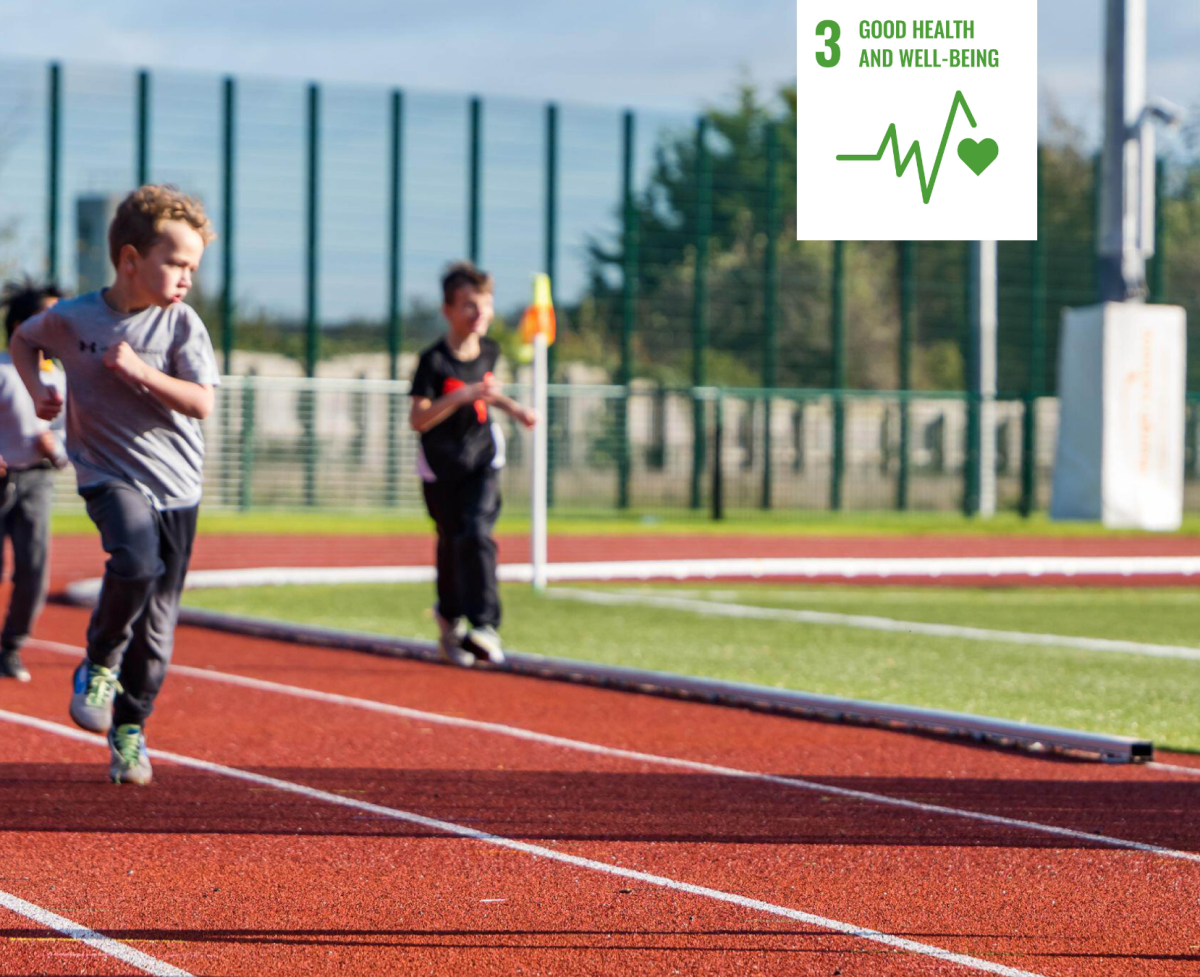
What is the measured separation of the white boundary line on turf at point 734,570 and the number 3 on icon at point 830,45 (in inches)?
432

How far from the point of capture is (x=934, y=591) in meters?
17.2

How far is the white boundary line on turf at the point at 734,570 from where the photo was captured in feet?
56.1

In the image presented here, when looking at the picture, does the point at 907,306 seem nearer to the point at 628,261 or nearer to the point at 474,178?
the point at 628,261

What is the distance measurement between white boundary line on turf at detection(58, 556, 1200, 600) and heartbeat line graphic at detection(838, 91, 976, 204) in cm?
1110

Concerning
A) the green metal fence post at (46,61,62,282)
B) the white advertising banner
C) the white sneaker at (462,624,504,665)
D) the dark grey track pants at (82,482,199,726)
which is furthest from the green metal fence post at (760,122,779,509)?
the dark grey track pants at (82,482,199,726)

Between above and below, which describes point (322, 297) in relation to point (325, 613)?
above

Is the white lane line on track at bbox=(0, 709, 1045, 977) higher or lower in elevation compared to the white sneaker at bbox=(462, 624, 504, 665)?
lower

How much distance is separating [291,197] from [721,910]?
28948 millimetres

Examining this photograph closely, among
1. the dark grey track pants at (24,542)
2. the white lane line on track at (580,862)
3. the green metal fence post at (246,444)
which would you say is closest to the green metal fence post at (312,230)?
the green metal fence post at (246,444)

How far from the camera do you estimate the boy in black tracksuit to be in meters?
10.1

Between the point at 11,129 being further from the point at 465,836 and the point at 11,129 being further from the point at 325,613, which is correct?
the point at 465,836

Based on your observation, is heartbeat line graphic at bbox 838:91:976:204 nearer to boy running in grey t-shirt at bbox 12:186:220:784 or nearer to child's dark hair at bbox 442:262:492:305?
boy running in grey t-shirt at bbox 12:186:220:784

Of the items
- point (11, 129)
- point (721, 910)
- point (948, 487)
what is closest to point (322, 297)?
point (11, 129)

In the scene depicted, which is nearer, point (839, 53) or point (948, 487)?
point (839, 53)
